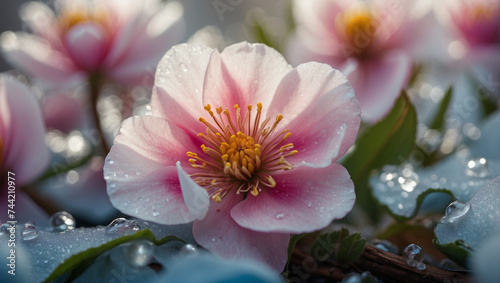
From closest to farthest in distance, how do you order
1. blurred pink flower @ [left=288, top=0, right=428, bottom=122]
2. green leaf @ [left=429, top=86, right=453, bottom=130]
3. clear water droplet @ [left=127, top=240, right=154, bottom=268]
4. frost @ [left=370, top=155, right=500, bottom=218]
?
clear water droplet @ [left=127, top=240, right=154, bottom=268], frost @ [left=370, top=155, right=500, bottom=218], green leaf @ [left=429, top=86, right=453, bottom=130], blurred pink flower @ [left=288, top=0, right=428, bottom=122]

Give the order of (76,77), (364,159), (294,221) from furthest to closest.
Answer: (76,77) < (364,159) < (294,221)

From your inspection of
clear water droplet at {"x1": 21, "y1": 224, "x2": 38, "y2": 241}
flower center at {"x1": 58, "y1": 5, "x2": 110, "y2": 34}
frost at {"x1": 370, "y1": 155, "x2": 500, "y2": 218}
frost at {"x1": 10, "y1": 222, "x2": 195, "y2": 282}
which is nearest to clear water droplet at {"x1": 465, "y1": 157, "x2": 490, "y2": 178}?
frost at {"x1": 370, "y1": 155, "x2": 500, "y2": 218}

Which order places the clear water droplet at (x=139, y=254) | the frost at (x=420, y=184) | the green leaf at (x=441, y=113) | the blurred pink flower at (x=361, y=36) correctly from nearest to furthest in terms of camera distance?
the clear water droplet at (x=139, y=254), the frost at (x=420, y=184), the green leaf at (x=441, y=113), the blurred pink flower at (x=361, y=36)

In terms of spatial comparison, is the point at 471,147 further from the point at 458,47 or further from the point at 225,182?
the point at 225,182

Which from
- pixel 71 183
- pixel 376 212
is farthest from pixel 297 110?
pixel 71 183

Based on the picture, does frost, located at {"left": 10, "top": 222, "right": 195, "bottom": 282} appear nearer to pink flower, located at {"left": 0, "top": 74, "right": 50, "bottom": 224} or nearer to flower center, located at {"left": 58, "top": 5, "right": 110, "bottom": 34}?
pink flower, located at {"left": 0, "top": 74, "right": 50, "bottom": 224}

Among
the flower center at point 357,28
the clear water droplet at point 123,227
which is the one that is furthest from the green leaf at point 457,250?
the flower center at point 357,28

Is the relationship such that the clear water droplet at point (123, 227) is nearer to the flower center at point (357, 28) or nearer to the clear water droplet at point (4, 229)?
the clear water droplet at point (4, 229)
